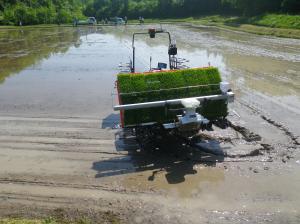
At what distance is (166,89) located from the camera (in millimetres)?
9312

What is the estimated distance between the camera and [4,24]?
67375 millimetres

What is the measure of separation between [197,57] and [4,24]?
52.7m

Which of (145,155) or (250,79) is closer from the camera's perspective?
(145,155)

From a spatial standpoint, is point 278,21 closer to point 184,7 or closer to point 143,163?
point 143,163

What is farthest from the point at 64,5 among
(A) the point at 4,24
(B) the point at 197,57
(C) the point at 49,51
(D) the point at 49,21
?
(B) the point at 197,57

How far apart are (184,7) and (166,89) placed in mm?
75126

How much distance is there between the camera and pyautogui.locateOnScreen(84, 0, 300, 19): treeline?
51.7m

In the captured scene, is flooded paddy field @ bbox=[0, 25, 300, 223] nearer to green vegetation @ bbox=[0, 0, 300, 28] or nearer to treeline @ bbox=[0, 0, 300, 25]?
green vegetation @ bbox=[0, 0, 300, 28]

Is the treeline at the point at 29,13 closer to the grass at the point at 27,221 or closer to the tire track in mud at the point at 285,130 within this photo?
the tire track in mud at the point at 285,130

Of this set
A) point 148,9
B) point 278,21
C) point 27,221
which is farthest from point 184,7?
point 27,221

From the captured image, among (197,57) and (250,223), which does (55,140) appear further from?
(197,57)

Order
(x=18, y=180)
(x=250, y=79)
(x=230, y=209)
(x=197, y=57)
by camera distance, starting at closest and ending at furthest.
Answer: (x=230, y=209) → (x=18, y=180) → (x=250, y=79) → (x=197, y=57)

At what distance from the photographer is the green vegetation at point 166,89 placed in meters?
9.19

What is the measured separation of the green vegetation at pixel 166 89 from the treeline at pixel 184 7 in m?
40.7
